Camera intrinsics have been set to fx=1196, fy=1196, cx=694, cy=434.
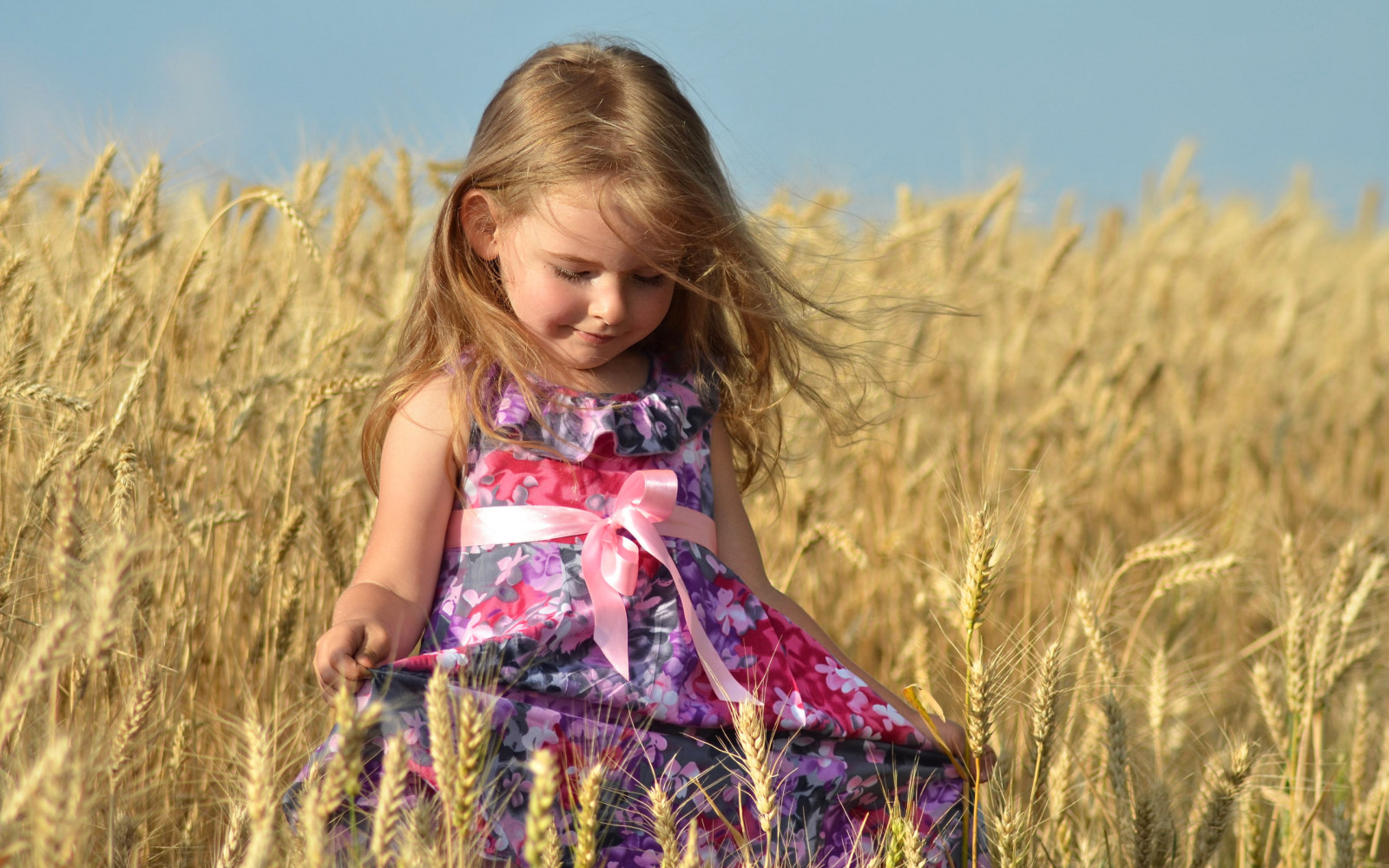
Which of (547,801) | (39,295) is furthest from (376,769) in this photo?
(39,295)

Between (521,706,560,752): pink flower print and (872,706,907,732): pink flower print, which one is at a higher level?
(872,706,907,732): pink flower print

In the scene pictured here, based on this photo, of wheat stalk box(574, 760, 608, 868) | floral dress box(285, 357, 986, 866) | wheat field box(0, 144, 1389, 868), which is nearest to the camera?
wheat stalk box(574, 760, 608, 868)

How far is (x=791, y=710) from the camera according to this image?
1.55 m

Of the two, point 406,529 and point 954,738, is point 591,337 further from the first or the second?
point 954,738

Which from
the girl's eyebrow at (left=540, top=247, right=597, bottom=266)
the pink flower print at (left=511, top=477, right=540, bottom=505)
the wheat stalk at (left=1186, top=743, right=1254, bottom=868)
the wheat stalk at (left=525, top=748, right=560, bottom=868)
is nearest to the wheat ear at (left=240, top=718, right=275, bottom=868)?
the wheat stalk at (left=525, top=748, right=560, bottom=868)

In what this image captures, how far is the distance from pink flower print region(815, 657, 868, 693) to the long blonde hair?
0.44m

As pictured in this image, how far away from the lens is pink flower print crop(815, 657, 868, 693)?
63.7 inches

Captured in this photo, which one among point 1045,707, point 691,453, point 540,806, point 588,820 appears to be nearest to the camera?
point 540,806

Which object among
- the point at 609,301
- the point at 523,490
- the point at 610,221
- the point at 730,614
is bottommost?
the point at 730,614

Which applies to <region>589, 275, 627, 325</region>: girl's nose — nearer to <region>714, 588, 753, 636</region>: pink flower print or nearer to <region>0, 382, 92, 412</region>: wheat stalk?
<region>714, 588, 753, 636</region>: pink flower print

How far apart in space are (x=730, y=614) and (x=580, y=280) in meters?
0.50

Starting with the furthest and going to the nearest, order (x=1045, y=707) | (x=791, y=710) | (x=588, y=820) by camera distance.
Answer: (x=791, y=710) → (x=1045, y=707) → (x=588, y=820)

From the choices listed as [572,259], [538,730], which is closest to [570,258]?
[572,259]

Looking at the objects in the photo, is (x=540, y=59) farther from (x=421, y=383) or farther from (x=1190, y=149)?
(x=1190, y=149)
